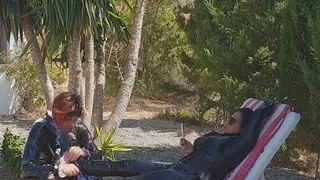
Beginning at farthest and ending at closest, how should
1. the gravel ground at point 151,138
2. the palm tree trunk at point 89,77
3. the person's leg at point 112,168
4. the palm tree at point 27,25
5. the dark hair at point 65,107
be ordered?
the gravel ground at point 151,138 < the palm tree trunk at point 89,77 < the palm tree at point 27,25 < the person's leg at point 112,168 < the dark hair at point 65,107

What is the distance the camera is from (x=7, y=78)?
44.3 feet

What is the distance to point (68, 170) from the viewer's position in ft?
14.8

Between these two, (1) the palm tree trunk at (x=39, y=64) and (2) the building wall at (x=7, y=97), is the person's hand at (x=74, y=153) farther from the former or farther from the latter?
(2) the building wall at (x=7, y=97)

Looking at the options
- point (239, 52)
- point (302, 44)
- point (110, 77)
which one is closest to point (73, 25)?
point (239, 52)

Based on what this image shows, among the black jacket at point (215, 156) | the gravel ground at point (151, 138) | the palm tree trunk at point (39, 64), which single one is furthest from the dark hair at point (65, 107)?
the palm tree trunk at point (39, 64)

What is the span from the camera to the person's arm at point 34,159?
446 cm

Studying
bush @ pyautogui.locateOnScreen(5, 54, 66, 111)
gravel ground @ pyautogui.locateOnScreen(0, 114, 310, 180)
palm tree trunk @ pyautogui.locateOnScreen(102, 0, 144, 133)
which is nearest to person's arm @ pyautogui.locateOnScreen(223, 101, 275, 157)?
gravel ground @ pyautogui.locateOnScreen(0, 114, 310, 180)

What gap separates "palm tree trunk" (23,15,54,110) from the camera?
803 centimetres

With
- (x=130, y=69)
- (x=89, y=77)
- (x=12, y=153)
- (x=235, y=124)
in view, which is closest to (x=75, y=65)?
(x=89, y=77)

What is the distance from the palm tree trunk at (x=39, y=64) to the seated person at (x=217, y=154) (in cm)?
351

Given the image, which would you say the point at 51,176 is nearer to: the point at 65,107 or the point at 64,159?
the point at 64,159

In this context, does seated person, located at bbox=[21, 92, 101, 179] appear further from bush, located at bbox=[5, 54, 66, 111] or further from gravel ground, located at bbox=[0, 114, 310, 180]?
bush, located at bbox=[5, 54, 66, 111]

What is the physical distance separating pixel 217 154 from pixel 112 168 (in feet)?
2.87

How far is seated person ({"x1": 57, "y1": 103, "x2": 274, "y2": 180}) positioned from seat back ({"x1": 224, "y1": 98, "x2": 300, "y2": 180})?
0.16 ft
